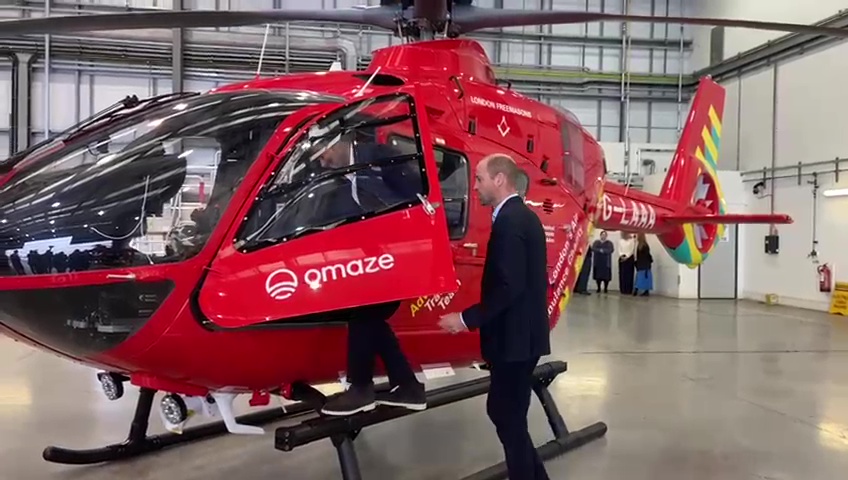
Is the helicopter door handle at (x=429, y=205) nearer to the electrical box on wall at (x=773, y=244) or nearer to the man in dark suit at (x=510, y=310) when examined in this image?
the man in dark suit at (x=510, y=310)

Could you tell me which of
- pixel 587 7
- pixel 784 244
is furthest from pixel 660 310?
pixel 587 7

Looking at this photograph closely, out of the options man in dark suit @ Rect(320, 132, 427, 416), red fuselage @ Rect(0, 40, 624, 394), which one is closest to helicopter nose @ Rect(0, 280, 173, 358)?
red fuselage @ Rect(0, 40, 624, 394)

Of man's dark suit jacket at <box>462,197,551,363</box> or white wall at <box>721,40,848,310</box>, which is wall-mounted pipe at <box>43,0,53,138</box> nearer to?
man's dark suit jacket at <box>462,197,551,363</box>

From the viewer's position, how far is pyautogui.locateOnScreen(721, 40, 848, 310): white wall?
1207cm

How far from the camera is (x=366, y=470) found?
411 centimetres

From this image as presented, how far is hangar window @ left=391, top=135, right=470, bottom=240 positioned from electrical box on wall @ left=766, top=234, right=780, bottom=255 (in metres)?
11.9

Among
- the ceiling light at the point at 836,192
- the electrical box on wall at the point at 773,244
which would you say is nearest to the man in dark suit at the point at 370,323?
the ceiling light at the point at 836,192

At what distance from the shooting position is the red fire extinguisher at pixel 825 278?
12.0 m

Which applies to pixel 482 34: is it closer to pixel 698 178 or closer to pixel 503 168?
pixel 698 178

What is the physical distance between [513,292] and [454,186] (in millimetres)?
950

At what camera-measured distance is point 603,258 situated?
15.5 m

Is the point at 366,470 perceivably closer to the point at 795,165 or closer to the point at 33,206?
the point at 33,206

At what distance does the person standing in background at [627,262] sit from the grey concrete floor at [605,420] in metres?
6.93

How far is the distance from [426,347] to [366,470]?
3.35 ft
